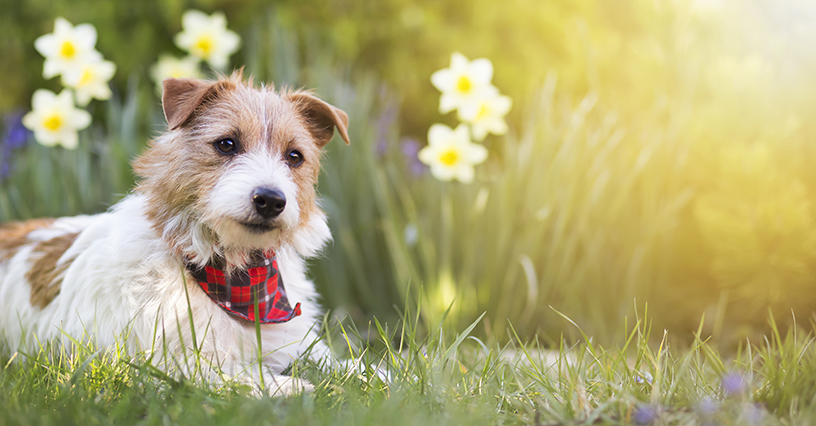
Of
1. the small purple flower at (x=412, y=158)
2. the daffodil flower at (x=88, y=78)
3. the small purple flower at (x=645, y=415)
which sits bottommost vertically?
the small purple flower at (x=645, y=415)

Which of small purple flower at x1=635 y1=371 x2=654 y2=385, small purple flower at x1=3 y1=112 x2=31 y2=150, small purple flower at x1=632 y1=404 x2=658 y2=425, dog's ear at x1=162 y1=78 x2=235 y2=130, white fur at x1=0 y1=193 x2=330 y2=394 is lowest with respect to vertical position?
small purple flower at x1=635 y1=371 x2=654 y2=385

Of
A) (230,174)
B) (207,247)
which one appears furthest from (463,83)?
(207,247)

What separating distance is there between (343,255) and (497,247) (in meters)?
1.15

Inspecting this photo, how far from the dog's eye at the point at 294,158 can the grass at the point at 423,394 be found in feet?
2.81

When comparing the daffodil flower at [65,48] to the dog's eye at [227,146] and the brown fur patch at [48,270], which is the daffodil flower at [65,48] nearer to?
the brown fur patch at [48,270]

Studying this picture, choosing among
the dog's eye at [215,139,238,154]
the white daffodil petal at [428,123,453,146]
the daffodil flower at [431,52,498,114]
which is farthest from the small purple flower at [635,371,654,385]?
the daffodil flower at [431,52,498,114]

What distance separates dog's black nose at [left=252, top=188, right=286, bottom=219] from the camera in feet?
7.14

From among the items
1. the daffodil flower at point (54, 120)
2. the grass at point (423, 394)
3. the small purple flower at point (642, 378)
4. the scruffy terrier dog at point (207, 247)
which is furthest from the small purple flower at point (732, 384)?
the daffodil flower at point (54, 120)

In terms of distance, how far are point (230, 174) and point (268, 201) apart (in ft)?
0.70

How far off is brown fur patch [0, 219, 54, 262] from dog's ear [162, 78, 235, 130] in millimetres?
1242

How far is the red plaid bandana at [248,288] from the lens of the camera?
239 centimetres

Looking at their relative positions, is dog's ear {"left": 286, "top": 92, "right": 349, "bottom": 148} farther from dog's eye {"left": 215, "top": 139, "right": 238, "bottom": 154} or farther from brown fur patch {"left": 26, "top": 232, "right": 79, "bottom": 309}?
brown fur patch {"left": 26, "top": 232, "right": 79, "bottom": 309}

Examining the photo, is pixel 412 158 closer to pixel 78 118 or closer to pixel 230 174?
pixel 78 118

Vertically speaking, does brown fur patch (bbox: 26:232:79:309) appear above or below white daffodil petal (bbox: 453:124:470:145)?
below
